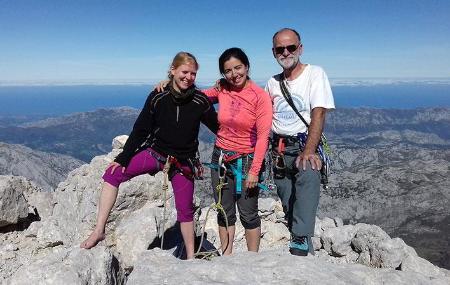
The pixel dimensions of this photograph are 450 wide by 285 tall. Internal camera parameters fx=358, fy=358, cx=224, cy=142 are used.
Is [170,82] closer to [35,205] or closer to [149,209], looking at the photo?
[149,209]

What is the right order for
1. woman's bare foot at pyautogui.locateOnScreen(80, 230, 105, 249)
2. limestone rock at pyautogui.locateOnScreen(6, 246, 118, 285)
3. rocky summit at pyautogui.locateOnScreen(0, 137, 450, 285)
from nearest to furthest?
rocky summit at pyautogui.locateOnScreen(0, 137, 450, 285)
limestone rock at pyautogui.locateOnScreen(6, 246, 118, 285)
woman's bare foot at pyautogui.locateOnScreen(80, 230, 105, 249)

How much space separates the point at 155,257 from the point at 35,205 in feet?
Answer: 33.9

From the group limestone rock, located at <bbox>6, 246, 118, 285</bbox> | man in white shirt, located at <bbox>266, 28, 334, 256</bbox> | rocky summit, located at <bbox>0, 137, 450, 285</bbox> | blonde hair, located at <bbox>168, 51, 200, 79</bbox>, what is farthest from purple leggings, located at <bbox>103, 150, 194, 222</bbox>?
man in white shirt, located at <bbox>266, 28, 334, 256</bbox>

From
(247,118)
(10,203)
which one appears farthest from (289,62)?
(10,203)

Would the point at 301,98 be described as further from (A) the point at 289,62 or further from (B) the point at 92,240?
(B) the point at 92,240

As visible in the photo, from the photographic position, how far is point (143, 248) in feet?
36.3

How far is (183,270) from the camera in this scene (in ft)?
21.4

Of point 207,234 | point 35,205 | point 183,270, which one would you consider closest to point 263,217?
point 207,234

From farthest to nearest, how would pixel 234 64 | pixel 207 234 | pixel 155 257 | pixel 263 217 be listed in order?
pixel 263 217 < pixel 207 234 < pixel 234 64 < pixel 155 257

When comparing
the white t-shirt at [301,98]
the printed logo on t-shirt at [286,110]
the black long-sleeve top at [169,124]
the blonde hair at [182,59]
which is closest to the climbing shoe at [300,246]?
the white t-shirt at [301,98]

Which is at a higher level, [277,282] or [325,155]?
[325,155]

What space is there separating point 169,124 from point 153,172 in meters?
1.43

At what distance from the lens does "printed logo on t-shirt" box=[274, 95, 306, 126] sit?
29.7ft

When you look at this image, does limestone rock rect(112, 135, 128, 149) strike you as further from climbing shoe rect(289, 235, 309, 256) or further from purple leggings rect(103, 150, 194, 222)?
climbing shoe rect(289, 235, 309, 256)
